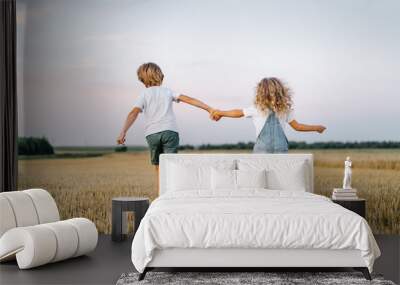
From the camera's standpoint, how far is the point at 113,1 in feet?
27.8

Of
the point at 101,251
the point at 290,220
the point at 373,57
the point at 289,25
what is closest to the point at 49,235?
the point at 101,251

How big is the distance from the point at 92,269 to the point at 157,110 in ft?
9.16

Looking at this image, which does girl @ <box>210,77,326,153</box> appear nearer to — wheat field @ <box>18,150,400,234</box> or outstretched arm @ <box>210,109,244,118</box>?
outstretched arm @ <box>210,109,244,118</box>

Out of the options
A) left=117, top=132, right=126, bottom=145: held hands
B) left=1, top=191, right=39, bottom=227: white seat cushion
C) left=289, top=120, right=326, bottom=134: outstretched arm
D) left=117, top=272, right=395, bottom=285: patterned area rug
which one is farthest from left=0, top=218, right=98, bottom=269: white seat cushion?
left=289, top=120, right=326, bottom=134: outstretched arm

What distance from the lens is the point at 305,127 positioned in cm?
836

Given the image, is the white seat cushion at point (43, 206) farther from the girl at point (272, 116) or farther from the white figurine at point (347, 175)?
the white figurine at point (347, 175)

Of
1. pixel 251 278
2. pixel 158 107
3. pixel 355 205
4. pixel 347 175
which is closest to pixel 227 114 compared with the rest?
pixel 158 107

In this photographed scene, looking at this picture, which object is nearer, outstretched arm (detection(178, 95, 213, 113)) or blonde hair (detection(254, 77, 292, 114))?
blonde hair (detection(254, 77, 292, 114))

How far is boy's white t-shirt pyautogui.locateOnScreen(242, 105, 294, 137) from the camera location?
832 centimetres

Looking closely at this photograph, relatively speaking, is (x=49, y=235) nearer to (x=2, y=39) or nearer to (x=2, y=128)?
(x=2, y=128)

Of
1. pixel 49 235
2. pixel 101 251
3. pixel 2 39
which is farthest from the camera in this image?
pixel 2 39

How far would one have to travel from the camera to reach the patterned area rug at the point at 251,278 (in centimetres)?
555

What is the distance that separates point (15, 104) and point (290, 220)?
416cm

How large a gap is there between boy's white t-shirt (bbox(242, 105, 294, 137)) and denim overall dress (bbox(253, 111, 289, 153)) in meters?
0.04
